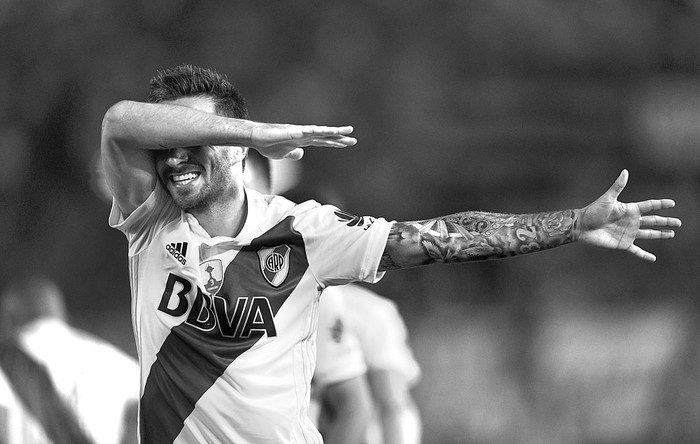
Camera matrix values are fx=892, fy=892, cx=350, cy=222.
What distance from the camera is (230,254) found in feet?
7.51

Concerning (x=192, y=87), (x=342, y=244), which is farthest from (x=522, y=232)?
(x=192, y=87)

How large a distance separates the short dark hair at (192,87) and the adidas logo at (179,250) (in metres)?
0.37

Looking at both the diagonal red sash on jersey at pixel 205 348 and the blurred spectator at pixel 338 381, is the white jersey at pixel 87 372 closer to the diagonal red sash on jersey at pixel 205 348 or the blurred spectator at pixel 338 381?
the blurred spectator at pixel 338 381

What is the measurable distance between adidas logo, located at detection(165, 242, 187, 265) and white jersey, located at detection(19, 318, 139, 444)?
2655 mm

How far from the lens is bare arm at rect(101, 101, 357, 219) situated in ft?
6.58

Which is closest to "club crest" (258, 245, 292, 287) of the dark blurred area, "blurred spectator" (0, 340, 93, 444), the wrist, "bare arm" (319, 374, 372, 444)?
the wrist

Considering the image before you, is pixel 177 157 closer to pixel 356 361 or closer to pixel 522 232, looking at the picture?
pixel 522 232

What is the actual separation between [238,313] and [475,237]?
62cm

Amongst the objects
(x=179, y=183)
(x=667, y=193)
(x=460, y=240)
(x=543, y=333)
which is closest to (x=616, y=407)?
(x=543, y=333)

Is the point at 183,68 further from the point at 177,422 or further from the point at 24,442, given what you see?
the point at 24,442

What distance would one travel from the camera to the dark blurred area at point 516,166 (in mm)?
4492

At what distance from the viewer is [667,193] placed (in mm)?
4523

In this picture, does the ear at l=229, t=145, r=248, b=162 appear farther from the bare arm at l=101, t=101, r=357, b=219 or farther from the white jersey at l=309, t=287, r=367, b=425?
the white jersey at l=309, t=287, r=367, b=425

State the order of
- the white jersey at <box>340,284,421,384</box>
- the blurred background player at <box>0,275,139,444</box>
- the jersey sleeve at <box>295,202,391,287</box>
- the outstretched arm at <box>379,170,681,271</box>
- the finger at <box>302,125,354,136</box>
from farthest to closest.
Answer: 1. the blurred background player at <box>0,275,139,444</box>
2. the white jersey at <box>340,284,421,384</box>
3. the jersey sleeve at <box>295,202,391,287</box>
4. the outstretched arm at <box>379,170,681,271</box>
5. the finger at <box>302,125,354,136</box>
